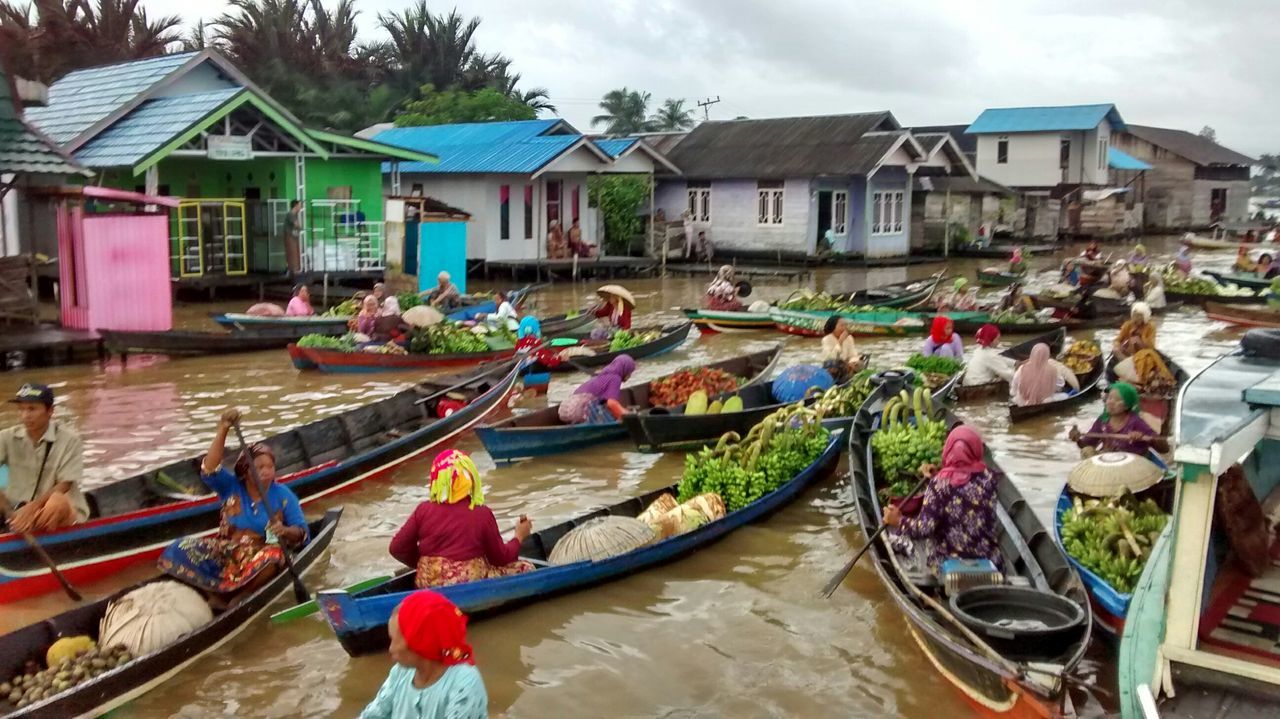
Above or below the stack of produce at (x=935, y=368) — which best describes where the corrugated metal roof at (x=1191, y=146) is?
above

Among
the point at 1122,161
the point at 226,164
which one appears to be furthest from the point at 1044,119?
the point at 226,164

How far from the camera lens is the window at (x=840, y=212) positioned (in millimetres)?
35869

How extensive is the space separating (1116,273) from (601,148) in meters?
14.4

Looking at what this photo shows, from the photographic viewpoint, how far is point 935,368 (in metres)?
14.4

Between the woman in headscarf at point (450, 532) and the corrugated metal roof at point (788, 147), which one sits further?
the corrugated metal roof at point (788, 147)

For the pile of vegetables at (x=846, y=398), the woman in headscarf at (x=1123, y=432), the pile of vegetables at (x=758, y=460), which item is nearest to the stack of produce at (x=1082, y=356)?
the pile of vegetables at (x=846, y=398)

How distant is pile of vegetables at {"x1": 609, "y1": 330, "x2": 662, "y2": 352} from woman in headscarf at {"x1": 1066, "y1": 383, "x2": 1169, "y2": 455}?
348 inches

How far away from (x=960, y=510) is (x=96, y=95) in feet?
76.3

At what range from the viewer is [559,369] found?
17.1 meters

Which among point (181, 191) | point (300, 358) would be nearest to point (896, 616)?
point (300, 358)

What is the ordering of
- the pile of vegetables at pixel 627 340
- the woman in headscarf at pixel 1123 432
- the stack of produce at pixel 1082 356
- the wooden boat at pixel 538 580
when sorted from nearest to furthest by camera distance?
1. the wooden boat at pixel 538 580
2. the woman in headscarf at pixel 1123 432
3. the stack of produce at pixel 1082 356
4. the pile of vegetables at pixel 627 340

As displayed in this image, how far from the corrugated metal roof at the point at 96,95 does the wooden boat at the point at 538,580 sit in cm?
1863

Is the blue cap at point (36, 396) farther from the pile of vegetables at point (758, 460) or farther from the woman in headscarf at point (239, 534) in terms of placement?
the pile of vegetables at point (758, 460)

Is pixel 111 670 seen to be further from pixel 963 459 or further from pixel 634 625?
pixel 963 459
